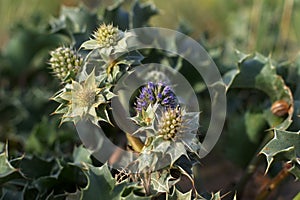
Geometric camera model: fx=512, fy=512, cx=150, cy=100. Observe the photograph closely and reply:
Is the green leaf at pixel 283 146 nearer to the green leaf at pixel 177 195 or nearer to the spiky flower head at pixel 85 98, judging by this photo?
the green leaf at pixel 177 195

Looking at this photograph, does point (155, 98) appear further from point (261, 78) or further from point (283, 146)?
point (261, 78)

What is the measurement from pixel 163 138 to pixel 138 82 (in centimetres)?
26

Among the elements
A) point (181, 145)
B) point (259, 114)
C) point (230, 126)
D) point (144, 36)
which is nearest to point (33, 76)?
point (144, 36)

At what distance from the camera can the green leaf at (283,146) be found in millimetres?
998

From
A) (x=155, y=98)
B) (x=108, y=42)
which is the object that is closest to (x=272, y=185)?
(x=155, y=98)

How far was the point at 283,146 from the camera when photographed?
1.01 m

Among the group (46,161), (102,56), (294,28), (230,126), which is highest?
(294,28)

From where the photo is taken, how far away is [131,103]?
1.09 metres

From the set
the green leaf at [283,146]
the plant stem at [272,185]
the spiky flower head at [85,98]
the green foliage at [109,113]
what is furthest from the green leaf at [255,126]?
the spiky flower head at [85,98]

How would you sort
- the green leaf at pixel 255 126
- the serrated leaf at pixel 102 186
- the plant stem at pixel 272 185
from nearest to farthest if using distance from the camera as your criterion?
the serrated leaf at pixel 102 186
the plant stem at pixel 272 185
the green leaf at pixel 255 126

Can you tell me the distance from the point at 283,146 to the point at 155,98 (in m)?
0.28

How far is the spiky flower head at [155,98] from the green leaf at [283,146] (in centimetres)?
22

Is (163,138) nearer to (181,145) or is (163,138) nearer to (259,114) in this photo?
(181,145)

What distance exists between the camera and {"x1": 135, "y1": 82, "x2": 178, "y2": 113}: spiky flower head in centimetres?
91
